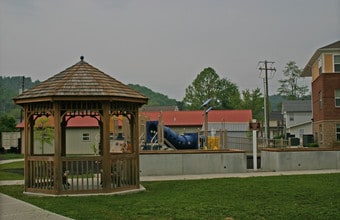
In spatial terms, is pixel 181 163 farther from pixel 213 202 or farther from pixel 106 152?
pixel 213 202

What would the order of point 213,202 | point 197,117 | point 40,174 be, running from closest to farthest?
1. point 213,202
2. point 40,174
3. point 197,117

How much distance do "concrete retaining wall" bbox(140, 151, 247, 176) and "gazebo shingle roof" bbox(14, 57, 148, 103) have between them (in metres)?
7.14

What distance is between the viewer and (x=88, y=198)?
46.4 ft

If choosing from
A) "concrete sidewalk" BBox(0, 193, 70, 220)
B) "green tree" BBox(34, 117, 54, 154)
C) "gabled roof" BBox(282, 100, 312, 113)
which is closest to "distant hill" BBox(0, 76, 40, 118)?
"green tree" BBox(34, 117, 54, 154)

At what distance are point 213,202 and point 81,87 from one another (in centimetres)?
539

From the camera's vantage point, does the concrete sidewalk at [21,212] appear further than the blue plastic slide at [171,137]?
No

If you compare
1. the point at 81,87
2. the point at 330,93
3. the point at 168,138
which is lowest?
the point at 168,138

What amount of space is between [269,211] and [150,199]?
12.1 feet

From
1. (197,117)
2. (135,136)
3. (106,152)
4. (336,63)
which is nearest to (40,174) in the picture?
A: (106,152)

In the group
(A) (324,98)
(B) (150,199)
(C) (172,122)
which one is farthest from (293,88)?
(B) (150,199)

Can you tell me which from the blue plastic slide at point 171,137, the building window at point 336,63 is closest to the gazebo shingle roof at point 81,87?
the blue plastic slide at point 171,137

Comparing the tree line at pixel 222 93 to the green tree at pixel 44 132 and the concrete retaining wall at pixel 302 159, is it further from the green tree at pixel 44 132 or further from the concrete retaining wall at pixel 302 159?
the concrete retaining wall at pixel 302 159

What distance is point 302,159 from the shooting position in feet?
80.6

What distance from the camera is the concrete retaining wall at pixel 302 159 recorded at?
24.3 metres
